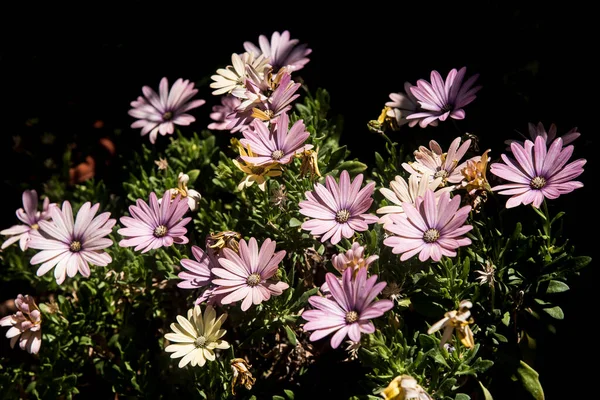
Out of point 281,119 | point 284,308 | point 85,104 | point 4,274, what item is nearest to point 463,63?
point 281,119

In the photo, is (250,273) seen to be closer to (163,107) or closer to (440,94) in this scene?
(440,94)

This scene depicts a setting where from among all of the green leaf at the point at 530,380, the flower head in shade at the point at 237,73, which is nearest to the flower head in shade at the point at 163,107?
the flower head in shade at the point at 237,73

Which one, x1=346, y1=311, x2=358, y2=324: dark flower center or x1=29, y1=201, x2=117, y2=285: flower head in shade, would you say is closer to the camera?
x1=346, y1=311, x2=358, y2=324: dark flower center

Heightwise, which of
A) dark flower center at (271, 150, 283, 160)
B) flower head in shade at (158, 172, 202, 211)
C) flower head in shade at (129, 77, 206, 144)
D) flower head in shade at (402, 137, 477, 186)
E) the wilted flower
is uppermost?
flower head in shade at (129, 77, 206, 144)

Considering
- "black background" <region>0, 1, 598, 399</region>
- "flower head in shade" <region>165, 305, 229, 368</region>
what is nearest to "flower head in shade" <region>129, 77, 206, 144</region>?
"black background" <region>0, 1, 598, 399</region>

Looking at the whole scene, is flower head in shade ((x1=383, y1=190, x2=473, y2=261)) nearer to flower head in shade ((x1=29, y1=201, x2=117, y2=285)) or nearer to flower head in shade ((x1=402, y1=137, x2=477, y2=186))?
flower head in shade ((x1=402, y1=137, x2=477, y2=186))

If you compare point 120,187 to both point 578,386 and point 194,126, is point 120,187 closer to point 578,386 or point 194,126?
point 194,126

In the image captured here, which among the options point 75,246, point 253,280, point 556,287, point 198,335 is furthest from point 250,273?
point 556,287
